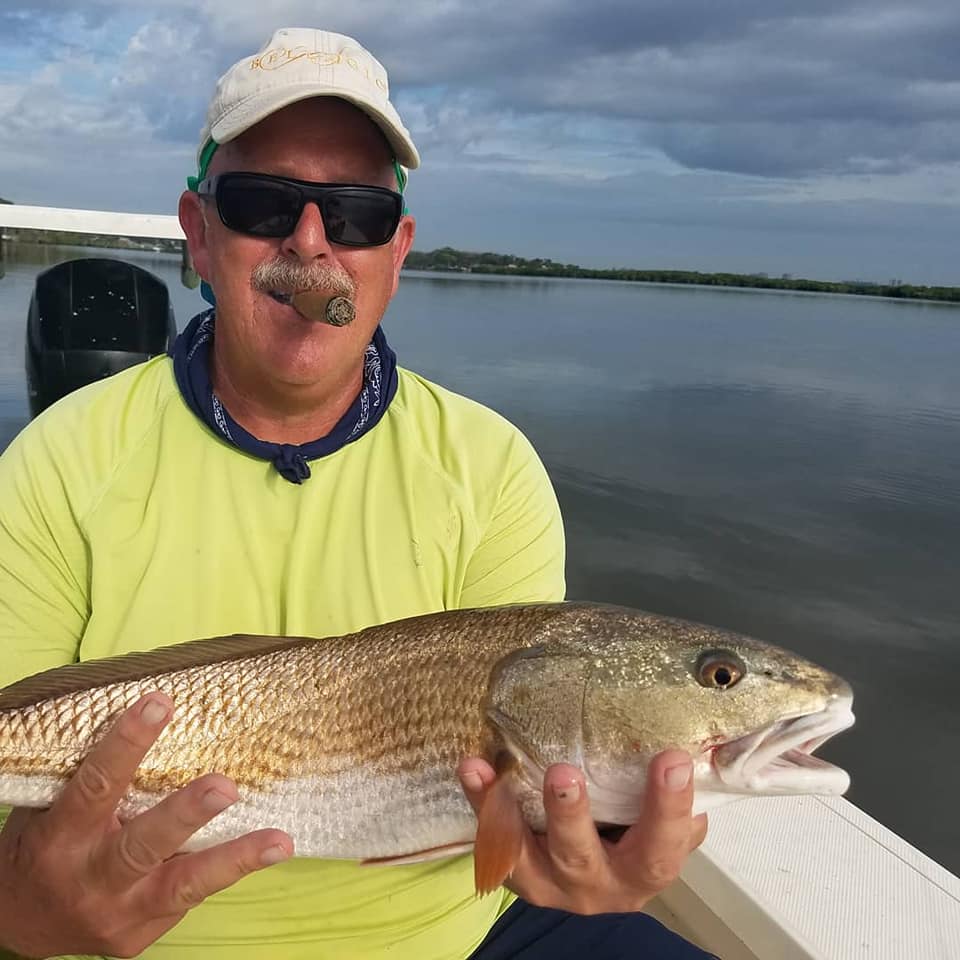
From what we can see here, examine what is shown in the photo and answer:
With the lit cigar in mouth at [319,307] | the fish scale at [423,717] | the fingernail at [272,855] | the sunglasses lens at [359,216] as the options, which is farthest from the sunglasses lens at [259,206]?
the fingernail at [272,855]

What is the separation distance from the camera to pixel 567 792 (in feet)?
6.18

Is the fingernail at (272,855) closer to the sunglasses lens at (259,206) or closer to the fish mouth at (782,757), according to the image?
the fish mouth at (782,757)

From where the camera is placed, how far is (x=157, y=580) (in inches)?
96.7

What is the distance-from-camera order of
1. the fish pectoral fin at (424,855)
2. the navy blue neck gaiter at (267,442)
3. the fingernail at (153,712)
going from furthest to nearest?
the navy blue neck gaiter at (267,442) < the fish pectoral fin at (424,855) < the fingernail at (153,712)

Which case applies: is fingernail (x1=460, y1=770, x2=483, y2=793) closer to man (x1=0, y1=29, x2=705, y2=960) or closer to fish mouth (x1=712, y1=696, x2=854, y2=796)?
man (x1=0, y1=29, x2=705, y2=960)

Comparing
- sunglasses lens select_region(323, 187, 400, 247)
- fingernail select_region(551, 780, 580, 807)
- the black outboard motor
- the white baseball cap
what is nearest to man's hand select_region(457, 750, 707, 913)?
fingernail select_region(551, 780, 580, 807)

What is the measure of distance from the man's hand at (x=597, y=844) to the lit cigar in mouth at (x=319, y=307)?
1.34m

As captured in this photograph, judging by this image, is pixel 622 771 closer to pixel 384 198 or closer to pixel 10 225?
pixel 384 198

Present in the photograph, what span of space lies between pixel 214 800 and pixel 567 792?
78 centimetres

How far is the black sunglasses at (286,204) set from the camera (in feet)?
8.34

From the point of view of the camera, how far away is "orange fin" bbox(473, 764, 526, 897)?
6.42 feet

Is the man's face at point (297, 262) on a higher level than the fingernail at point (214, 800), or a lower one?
higher

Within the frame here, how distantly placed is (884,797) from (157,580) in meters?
6.20

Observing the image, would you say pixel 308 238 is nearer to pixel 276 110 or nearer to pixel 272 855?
pixel 276 110
